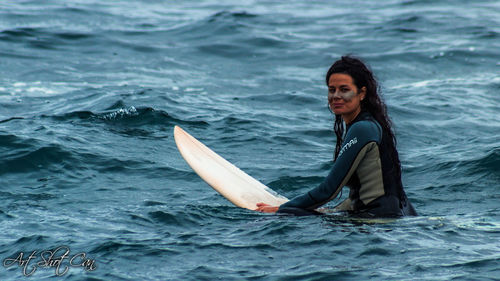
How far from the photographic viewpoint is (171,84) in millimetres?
15336

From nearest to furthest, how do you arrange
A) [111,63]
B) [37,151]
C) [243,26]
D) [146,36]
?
[37,151] → [111,63] → [146,36] → [243,26]

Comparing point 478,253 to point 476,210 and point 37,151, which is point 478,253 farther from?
point 37,151

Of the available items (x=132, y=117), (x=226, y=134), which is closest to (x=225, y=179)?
(x=226, y=134)

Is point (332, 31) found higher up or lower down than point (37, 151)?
→ higher up

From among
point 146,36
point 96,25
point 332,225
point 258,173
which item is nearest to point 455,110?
point 258,173

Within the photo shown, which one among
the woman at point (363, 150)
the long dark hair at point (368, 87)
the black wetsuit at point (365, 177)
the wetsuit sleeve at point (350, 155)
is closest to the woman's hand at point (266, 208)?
the black wetsuit at point (365, 177)

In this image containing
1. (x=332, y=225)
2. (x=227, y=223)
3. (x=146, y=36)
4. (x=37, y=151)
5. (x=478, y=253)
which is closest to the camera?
(x=478, y=253)

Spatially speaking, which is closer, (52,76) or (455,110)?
(455,110)

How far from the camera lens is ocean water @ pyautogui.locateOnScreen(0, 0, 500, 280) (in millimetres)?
6543

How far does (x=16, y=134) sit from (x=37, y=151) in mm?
955

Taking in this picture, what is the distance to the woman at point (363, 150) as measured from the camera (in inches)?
283
